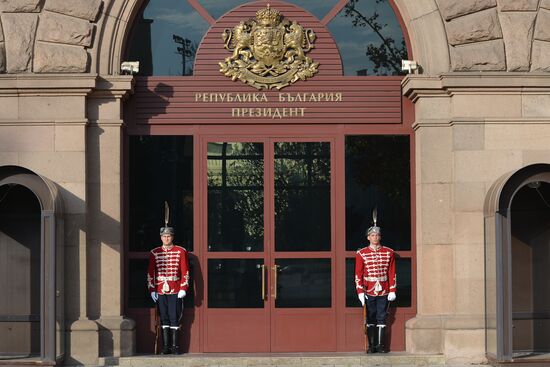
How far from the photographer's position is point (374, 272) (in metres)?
15.0

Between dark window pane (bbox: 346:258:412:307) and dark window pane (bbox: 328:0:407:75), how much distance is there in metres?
2.60

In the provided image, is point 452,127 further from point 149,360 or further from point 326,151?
point 149,360

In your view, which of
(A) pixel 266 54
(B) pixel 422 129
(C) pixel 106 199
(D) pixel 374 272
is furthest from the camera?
(A) pixel 266 54

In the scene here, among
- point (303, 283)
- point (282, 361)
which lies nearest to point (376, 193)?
point (303, 283)

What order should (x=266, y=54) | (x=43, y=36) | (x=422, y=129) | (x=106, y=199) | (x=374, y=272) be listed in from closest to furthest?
(x=43, y=36)
(x=106, y=199)
(x=422, y=129)
(x=374, y=272)
(x=266, y=54)

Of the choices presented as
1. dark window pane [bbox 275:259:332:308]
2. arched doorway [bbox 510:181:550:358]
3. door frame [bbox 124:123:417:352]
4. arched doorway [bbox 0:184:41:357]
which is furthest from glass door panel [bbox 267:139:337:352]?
arched doorway [bbox 0:184:41:357]

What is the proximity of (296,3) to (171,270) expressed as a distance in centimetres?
401

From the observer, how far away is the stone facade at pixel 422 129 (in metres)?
14.6

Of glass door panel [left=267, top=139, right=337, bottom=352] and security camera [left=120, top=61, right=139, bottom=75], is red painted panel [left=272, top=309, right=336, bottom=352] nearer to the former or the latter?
glass door panel [left=267, top=139, right=337, bottom=352]

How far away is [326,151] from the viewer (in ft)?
50.3

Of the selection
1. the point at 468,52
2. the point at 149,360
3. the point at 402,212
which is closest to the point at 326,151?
the point at 402,212

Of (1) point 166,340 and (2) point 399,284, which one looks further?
(2) point 399,284

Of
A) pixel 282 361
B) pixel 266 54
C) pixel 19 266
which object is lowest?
pixel 282 361

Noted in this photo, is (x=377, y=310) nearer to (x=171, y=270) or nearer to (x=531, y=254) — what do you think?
(x=531, y=254)
